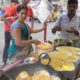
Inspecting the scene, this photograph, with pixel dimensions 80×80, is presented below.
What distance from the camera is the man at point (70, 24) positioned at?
2936 millimetres

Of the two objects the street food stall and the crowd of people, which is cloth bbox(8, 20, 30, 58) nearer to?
the crowd of people

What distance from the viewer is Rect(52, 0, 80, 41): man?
2.94m

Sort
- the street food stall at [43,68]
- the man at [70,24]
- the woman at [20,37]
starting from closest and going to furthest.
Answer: the street food stall at [43,68], the woman at [20,37], the man at [70,24]

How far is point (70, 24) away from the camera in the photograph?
304cm

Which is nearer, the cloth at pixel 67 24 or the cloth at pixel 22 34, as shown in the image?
the cloth at pixel 22 34

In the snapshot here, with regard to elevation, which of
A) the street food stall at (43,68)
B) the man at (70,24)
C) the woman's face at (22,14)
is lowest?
the street food stall at (43,68)

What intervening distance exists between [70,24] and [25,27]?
76 cm

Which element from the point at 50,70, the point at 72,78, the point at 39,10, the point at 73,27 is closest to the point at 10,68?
the point at 50,70

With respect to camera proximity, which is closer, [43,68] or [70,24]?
[43,68]

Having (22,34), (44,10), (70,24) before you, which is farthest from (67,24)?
(22,34)

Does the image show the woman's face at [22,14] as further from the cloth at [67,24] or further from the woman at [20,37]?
the cloth at [67,24]

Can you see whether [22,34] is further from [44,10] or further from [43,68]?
[43,68]

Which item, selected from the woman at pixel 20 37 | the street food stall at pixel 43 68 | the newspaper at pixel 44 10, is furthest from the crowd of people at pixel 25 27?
the street food stall at pixel 43 68

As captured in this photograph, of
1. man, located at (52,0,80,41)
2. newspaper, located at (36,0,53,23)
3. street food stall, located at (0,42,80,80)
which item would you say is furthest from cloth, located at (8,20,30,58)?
man, located at (52,0,80,41)
